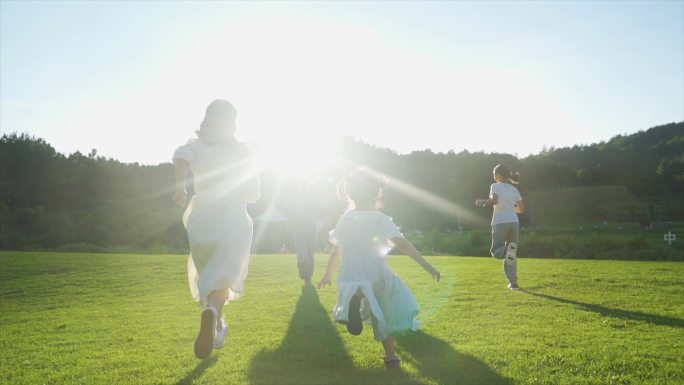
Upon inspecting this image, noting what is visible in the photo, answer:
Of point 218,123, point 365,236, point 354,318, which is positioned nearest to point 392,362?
point 354,318

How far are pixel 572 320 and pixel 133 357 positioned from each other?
20.1 feet

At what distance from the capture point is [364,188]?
221 inches

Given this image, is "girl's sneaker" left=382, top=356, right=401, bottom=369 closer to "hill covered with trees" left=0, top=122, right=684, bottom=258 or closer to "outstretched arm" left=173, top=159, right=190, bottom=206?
"outstretched arm" left=173, top=159, right=190, bottom=206

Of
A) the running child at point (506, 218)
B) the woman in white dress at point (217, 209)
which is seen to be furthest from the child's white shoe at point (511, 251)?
the woman in white dress at point (217, 209)

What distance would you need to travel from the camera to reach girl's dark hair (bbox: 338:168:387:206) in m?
5.61

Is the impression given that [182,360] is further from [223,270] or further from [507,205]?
[507,205]

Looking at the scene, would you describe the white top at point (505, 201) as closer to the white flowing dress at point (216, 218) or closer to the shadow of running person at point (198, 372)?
A: the white flowing dress at point (216, 218)

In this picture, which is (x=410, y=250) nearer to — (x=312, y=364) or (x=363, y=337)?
(x=312, y=364)

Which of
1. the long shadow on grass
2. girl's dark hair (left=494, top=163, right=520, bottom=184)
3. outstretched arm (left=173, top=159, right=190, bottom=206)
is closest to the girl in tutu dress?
outstretched arm (left=173, top=159, right=190, bottom=206)

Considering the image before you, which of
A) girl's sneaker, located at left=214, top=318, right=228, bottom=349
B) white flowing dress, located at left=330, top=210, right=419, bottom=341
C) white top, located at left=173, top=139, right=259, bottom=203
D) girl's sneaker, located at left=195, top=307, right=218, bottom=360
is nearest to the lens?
girl's sneaker, located at left=195, top=307, right=218, bottom=360

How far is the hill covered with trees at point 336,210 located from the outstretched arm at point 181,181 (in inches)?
612

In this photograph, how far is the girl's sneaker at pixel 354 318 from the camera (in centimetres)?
490

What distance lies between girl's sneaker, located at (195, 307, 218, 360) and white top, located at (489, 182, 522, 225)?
23.8ft

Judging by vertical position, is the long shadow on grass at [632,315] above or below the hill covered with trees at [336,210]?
below
